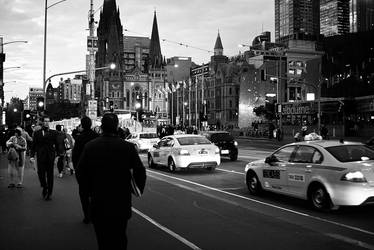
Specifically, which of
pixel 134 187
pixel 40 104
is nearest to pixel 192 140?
pixel 134 187

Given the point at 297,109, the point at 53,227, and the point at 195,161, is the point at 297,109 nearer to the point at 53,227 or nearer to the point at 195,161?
the point at 195,161

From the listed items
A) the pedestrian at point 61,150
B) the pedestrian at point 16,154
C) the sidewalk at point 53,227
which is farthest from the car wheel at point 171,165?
the sidewalk at point 53,227

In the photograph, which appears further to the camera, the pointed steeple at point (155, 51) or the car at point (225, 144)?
the pointed steeple at point (155, 51)

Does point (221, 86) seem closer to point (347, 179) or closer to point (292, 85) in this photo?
point (292, 85)

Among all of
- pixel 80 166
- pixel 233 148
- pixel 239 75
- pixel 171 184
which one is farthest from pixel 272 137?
pixel 239 75

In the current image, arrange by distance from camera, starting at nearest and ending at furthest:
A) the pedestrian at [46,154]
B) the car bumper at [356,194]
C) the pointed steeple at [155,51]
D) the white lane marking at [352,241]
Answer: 1. the white lane marking at [352,241]
2. the car bumper at [356,194]
3. the pedestrian at [46,154]
4. the pointed steeple at [155,51]

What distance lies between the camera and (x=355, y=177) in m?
9.02

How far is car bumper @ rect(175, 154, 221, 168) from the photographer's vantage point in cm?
1727

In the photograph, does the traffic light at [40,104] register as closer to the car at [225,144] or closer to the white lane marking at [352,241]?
the car at [225,144]

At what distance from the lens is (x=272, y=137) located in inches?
2267

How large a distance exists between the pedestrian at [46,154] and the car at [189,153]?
6.41m

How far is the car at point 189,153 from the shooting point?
17297 millimetres

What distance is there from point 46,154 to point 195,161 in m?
7.01

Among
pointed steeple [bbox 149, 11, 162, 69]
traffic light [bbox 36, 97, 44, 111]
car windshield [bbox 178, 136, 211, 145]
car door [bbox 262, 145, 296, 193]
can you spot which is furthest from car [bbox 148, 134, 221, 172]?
pointed steeple [bbox 149, 11, 162, 69]
